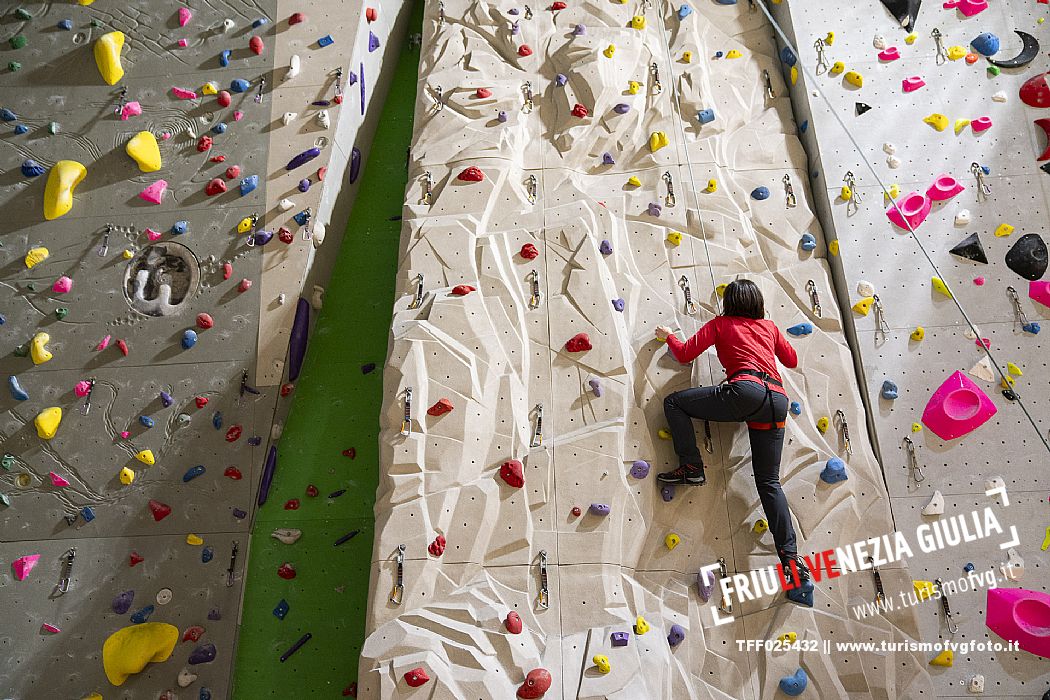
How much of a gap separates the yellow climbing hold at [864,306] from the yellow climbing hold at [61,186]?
386cm

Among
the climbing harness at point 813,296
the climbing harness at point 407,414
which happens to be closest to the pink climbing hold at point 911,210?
the climbing harness at point 813,296

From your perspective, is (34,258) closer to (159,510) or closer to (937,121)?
(159,510)

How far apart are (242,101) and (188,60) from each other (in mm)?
414

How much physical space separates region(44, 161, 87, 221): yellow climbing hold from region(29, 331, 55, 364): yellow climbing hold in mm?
654

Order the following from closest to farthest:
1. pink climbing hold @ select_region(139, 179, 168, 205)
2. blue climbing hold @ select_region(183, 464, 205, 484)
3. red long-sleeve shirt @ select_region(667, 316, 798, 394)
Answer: red long-sleeve shirt @ select_region(667, 316, 798, 394)
blue climbing hold @ select_region(183, 464, 205, 484)
pink climbing hold @ select_region(139, 179, 168, 205)

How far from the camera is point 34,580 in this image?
11.7ft

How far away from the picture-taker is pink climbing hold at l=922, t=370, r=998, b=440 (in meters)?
→ 3.33

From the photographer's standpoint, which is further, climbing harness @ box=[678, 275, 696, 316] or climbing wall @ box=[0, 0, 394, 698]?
climbing harness @ box=[678, 275, 696, 316]

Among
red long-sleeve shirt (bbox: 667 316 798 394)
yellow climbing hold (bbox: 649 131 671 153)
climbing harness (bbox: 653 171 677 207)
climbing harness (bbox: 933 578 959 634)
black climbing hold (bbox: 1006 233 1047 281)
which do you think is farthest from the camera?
yellow climbing hold (bbox: 649 131 671 153)

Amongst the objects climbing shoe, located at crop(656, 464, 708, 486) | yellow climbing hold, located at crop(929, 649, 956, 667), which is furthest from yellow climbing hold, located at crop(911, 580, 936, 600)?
climbing shoe, located at crop(656, 464, 708, 486)

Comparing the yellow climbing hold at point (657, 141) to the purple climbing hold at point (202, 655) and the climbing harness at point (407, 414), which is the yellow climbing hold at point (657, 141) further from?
the purple climbing hold at point (202, 655)

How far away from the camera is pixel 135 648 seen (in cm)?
338

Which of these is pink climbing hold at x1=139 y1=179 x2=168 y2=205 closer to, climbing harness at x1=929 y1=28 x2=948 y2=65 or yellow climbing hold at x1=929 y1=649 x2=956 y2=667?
climbing harness at x1=929 y1=28 x2=948 y2=65

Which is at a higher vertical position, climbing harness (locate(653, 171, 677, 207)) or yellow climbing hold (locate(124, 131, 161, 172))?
yellow climbing hold (locate(124, 131, 161, 172))
